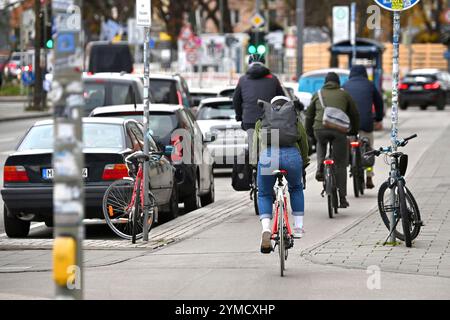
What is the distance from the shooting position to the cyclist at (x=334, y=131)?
1764cm

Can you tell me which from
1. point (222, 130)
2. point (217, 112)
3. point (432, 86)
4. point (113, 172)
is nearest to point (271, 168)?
point (113, 172)

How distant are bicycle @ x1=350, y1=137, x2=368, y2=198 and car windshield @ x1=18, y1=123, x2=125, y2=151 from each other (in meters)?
4.22

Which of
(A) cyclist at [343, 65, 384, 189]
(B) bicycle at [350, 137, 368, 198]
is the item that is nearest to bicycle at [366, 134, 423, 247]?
(B) bicycle at [350, 137, 368, 198]

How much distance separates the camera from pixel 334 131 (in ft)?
58.0

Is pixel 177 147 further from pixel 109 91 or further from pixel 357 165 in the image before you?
pixel 109 91

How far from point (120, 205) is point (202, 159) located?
423 cm

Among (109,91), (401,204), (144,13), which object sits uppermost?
(144,13)

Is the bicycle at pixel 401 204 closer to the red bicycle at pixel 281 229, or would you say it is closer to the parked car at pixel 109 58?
the red bicycle at pixel 281 229

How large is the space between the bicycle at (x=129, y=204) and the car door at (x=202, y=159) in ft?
12.0

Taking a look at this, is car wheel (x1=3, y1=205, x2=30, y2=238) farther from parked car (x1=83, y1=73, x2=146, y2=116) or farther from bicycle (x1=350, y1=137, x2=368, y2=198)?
parked car (x1=83, y1=73, x2=146, y2=116)

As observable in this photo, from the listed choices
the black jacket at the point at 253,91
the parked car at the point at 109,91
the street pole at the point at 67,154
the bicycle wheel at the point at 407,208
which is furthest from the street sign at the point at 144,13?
the parked car at the point at 109,91

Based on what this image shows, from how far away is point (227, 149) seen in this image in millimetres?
24438
